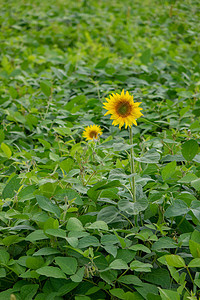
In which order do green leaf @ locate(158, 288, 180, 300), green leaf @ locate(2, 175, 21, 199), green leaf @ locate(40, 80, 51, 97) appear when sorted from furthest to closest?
1. green leaf @ locate(40, 80, 51, 97)
2. green leaf @ locate(2, 175, 21, 199)
3. green leaf @ locate(158, 288, 180, 300)

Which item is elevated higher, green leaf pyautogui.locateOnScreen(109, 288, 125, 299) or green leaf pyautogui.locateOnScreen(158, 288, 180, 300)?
green leaf pyautogui.locateOnScreen(158, 288, 180, 300)

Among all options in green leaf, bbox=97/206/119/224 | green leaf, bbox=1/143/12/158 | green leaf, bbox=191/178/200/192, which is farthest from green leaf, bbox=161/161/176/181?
green leaf, bbox=1/143/12/158

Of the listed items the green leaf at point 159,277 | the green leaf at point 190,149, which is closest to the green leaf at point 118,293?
the green leaf at point 159,277

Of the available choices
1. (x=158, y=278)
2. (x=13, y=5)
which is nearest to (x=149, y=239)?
(x=158, y=278)

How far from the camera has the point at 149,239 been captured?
47.4 inches

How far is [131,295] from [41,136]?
1.25 metres

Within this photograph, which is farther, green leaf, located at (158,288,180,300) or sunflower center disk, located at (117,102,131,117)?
sunflower center disk, located at (117,102,131,117)

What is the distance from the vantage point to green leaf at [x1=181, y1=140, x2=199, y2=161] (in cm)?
150

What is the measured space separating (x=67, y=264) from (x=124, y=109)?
564 millimetres

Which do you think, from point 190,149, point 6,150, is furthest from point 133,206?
point 6,150

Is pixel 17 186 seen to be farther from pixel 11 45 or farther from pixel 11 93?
pixel 11 45

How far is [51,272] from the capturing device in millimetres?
1100

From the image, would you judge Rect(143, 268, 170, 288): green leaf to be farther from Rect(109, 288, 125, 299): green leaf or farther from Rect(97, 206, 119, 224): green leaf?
Rect(97, 206, 119, 224): green leaf

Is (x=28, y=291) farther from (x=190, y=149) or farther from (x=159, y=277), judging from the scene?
(x=190, y=149)
